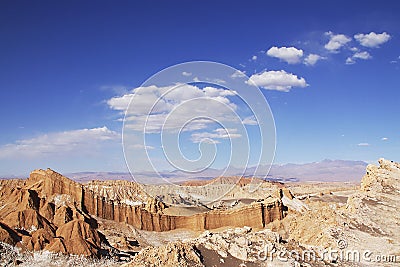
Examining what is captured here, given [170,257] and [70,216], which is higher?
[170,257]

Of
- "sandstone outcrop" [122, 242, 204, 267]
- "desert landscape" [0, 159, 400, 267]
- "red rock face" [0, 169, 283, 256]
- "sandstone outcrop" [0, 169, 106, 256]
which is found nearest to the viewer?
A: "sandstone outcrop" [122, 242, 204, 267]

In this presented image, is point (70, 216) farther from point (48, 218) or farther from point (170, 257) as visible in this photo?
point (170, 257)

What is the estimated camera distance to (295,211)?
5109cm

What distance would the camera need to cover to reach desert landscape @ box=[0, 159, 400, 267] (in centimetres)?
1773

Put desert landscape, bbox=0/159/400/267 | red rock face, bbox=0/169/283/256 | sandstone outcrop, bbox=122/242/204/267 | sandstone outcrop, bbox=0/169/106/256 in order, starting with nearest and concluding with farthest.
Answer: sandstone outcrop, bbox=122/242/204/267 < desert landscape, bbox=0/159/400/267 < sandstone outcrop, bbox=0/169/106/256 < red rock face, bbox=0/169/283/256

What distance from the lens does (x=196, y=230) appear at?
53812 millimetres

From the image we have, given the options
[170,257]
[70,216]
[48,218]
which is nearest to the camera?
[170,257]

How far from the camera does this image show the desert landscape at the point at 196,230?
17734mm

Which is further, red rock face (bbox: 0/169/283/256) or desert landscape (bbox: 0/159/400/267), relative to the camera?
red rock face (bbox: 0/169/283/256)

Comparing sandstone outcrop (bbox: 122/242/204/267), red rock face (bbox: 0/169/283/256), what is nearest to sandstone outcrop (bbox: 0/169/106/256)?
red rock face (bbox: 0/169/283/256)

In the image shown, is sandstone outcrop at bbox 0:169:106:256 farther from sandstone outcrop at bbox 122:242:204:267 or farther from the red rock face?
sandstone outcrop at bbox 122:242:204:267

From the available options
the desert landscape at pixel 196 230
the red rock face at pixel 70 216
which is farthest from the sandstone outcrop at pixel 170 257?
the red rock face at pixel 70 216

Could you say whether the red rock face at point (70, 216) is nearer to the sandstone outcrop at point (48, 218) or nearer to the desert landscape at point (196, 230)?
the sandstone outcrop at point (48, 218)

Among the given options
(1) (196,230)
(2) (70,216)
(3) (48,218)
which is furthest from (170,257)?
(1) (196,230)
